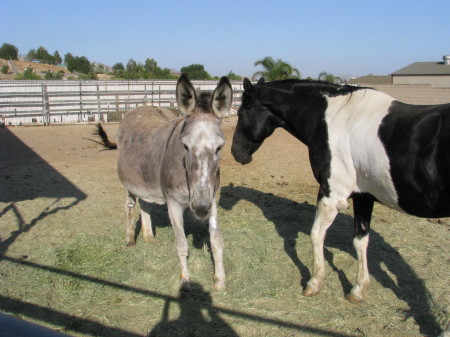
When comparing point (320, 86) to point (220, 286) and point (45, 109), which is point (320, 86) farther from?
point (45, 109)

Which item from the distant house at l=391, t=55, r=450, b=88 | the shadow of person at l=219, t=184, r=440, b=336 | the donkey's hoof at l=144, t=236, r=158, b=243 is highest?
the distant house at l=391, t=55, r=450, b=88

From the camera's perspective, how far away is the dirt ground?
141 inches

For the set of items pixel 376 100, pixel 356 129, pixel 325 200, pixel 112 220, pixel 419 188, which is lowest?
pixel 112 220

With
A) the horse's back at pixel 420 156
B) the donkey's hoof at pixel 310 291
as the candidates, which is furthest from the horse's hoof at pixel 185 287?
the horse's back at pixel 420 156

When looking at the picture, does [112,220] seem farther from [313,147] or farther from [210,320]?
[313,147]

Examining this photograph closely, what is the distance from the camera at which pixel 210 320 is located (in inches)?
141

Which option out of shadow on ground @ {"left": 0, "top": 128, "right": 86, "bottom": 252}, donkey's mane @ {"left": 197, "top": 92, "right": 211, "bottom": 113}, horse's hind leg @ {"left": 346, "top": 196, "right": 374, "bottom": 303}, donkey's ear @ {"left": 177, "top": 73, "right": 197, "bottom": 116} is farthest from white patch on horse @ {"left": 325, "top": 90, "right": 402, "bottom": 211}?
shadow on ground @ {"left": 0, "top": 128, "right": 86, "bottom": 252}

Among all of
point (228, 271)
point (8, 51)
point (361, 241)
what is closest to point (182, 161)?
point (228, 271)

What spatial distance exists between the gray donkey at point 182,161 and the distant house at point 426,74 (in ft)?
135

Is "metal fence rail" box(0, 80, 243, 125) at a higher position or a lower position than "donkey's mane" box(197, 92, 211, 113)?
lower

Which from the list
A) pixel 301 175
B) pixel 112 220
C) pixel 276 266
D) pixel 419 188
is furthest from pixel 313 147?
pixel 301 175

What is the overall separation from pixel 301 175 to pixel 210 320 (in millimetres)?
6078

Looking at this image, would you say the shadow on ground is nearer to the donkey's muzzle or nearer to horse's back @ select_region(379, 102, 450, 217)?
the donkey's muzzle

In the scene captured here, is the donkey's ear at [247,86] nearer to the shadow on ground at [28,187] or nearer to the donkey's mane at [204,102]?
the donkey's mane at [204,102]
